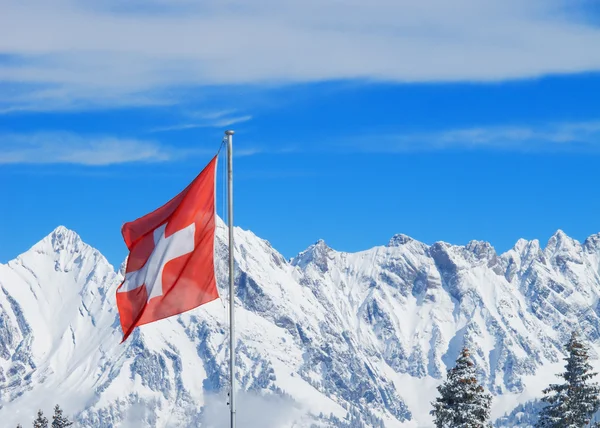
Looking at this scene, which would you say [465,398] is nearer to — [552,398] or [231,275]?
[552,398]

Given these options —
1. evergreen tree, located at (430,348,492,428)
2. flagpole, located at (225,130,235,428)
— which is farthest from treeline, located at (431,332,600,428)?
flagpole, located at (225,130,235,428)

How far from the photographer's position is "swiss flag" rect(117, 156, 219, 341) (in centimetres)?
3006

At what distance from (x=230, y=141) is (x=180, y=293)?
4144mm

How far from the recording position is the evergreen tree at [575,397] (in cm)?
5559

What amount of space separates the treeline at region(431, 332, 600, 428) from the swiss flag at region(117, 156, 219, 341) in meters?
27.3

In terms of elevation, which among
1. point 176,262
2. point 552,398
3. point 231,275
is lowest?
point 231,275

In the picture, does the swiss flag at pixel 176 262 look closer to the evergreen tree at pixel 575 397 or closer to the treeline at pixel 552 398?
the treeline at pixel 552 398

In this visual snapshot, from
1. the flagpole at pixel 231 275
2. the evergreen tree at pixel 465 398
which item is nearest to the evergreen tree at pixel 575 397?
the evergreen tree at pixel 465 398

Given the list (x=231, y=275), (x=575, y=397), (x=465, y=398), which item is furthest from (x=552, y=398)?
(x=231, y=275)

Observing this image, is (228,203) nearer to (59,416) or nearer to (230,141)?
(230,141)

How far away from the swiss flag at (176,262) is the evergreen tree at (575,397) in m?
29.4

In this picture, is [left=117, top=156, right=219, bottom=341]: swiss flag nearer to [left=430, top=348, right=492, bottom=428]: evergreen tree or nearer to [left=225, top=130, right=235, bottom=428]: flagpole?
[left=225, top=130, right=235, bottom=428]: flagpole

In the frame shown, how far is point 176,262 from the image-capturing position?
100ft

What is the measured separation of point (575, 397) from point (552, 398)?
3.64ft
